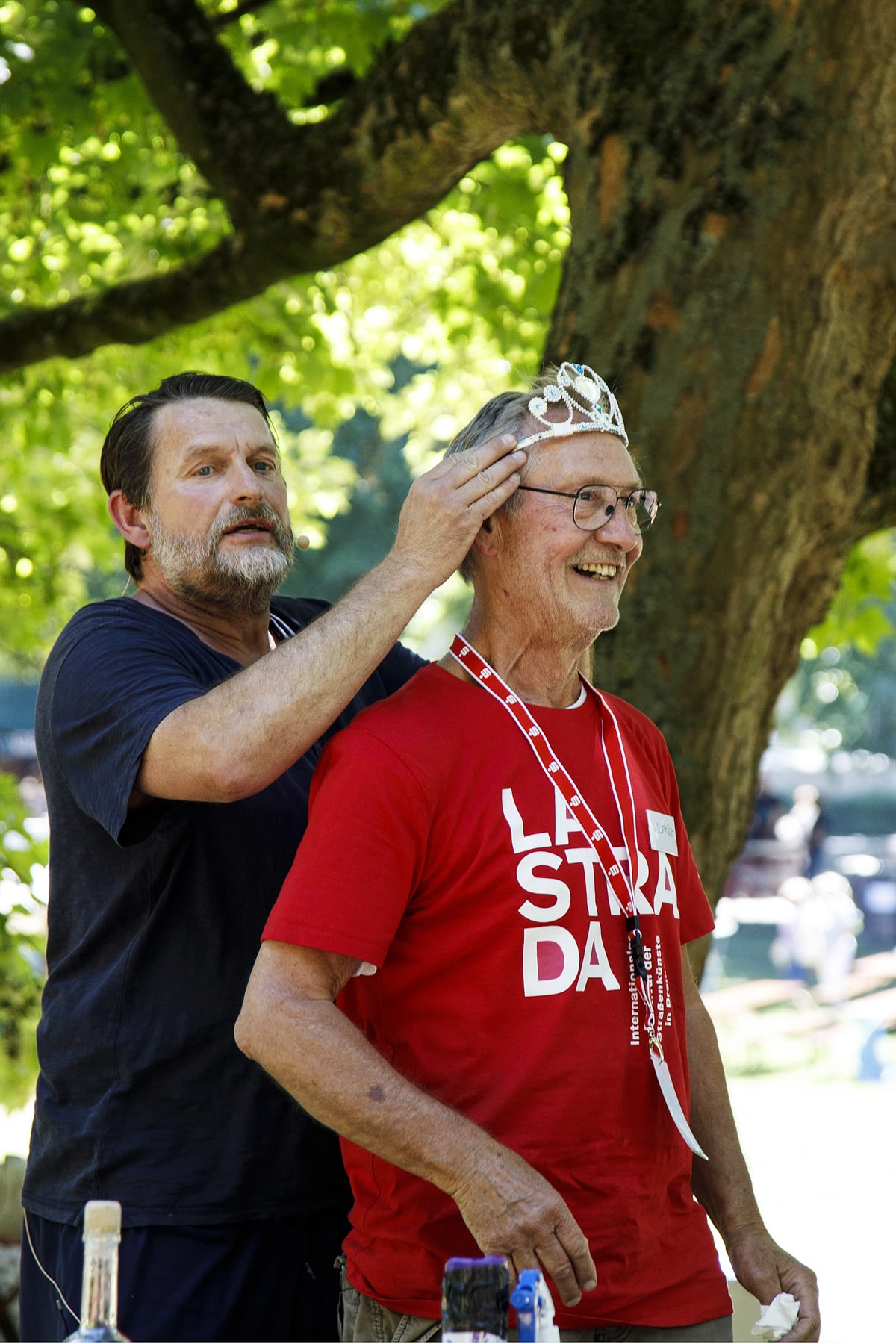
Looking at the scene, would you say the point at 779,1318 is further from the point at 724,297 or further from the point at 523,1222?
the point at 724,297

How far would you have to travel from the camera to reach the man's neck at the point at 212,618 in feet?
8.80

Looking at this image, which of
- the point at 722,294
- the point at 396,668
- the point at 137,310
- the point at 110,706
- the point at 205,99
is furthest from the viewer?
the point at 137,310

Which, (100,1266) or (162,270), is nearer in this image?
(100,1266)

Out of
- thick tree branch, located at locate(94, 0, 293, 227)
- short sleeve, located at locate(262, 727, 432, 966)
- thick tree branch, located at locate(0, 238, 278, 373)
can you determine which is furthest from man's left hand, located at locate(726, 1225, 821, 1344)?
thick tree branch, located at locate(0, 238, 278, 373)

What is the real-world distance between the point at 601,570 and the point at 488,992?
75cm

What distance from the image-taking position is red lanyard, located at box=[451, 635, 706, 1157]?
223 cm

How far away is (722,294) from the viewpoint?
3.29 m

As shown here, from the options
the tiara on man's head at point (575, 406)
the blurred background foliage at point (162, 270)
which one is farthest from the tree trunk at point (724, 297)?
the blurred background foliage at point (162, 270)

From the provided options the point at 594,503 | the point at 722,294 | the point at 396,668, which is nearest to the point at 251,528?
the point at 396,668

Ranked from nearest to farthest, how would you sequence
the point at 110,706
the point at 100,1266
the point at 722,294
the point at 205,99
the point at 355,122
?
the point at 100,1266 < the point at 110,706 < the point at 722,294 < the point at 355,122 < the point at 205,99

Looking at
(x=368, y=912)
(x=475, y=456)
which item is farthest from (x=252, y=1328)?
(x=475, y=456)

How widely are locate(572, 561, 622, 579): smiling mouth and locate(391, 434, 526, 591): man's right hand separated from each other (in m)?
0.19

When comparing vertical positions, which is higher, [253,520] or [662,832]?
[253,520]

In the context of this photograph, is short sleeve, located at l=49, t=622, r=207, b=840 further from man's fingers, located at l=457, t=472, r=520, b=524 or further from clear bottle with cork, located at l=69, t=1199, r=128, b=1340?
clear bottle with cork, located at l=69, t=1199, r=128, b=1340
